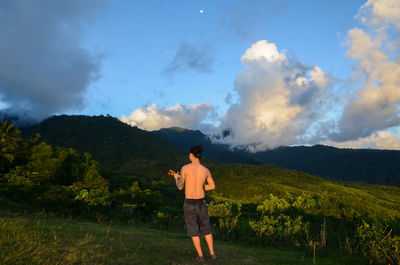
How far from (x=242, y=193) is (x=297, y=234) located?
186 ft

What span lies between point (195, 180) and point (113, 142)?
404 ft

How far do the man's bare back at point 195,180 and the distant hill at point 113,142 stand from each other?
3164 inches

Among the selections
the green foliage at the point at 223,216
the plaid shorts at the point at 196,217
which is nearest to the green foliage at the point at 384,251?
the plaid shorts at the point at 196,217

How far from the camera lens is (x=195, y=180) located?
19.3 feet

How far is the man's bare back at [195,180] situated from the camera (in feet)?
19.2

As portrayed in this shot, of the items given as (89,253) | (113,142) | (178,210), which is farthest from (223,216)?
(113,142)

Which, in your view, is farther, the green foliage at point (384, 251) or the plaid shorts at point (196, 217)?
the green foliage at point (384, 251)

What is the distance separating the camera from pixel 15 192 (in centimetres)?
1742

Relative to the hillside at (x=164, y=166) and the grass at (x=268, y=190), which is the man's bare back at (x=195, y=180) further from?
the hillside at (x=164, y=166)

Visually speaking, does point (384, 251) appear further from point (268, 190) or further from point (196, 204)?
point (268, 190)

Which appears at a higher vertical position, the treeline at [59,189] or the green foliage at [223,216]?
the treeline at [59,189]

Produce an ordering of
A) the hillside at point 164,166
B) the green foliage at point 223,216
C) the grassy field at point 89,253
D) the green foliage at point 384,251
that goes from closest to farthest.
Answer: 1. the grassy field at point 89,253
2. the green foliage at point 384,251
3. the green foliage at point 223,216
4. the hillside at point 164,166

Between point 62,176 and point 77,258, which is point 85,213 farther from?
point 62,176

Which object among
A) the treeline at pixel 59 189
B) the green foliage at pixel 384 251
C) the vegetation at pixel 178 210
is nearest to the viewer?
the green foliage at pixel 384 251
